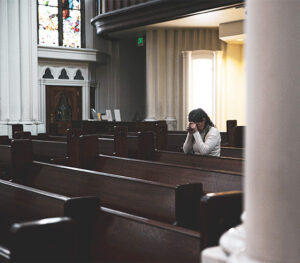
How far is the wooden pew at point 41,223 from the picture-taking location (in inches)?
64.9

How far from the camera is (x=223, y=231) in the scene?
6.57 ft

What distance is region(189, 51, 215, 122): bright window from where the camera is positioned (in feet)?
39.2

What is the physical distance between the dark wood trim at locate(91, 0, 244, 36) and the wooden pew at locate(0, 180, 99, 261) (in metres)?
6.66

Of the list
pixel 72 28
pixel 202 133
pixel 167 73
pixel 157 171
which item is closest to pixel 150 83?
pixel 167 73

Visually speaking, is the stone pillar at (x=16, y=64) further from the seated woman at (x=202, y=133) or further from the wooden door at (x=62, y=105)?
the seated woman at (x=202, y=133)

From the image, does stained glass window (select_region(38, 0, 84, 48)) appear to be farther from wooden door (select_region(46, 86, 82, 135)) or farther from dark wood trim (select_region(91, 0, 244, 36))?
dark wood trim (select_region(91, 0, 244, 36))

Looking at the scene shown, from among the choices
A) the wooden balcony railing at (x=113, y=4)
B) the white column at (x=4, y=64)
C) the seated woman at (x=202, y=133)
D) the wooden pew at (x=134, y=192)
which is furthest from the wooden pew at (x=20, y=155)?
the wooden balcony railing at (x=113, y=4)

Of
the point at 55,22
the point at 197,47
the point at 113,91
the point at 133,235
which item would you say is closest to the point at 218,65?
the point at 197,47

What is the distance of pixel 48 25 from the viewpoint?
564 inches

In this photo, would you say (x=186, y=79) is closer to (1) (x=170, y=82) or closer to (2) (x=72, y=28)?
(1) (x=170, y=82)

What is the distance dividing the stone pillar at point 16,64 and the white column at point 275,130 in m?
9.61

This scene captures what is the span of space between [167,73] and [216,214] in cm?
1077

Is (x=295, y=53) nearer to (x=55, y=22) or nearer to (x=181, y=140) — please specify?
(x=181, y=140)

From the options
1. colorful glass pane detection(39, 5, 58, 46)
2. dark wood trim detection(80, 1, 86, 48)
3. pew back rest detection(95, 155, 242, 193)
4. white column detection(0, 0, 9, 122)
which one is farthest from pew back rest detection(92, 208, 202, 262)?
dark wood trim detection(80, 1, 86, 48)
